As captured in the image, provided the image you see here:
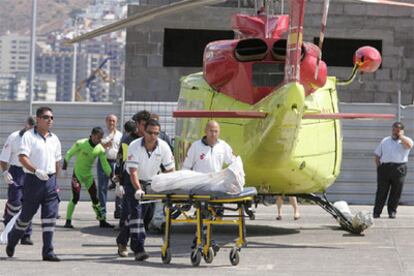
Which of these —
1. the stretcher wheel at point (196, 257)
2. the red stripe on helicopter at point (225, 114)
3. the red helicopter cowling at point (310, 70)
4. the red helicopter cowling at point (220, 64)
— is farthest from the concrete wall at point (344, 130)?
the stretcher wheel at point (196, 257)

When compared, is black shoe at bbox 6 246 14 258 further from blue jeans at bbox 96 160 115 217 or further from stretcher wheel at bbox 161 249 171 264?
blue jeans at bbox 96 160 115 217

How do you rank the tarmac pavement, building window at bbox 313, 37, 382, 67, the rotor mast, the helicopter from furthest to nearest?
1. building window at bbox 313, 37, 382, 67
2. the helicopter
3. the rotor mast
4. the tarmac pavement

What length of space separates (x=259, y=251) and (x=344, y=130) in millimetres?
11172

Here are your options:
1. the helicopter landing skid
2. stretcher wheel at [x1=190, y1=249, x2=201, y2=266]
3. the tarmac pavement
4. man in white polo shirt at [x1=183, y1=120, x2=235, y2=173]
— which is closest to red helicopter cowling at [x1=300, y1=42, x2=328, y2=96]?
the helicopter landing skid

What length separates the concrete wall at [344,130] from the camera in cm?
2945

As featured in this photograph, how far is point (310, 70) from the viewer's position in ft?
65.7

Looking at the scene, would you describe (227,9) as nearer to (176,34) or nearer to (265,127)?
(176,34)

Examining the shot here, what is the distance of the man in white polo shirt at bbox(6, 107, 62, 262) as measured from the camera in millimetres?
16891

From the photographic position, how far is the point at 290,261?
17.4 metres

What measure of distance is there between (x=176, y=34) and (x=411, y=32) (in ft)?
19.4

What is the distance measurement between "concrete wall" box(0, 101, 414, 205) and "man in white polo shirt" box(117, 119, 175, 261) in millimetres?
11818

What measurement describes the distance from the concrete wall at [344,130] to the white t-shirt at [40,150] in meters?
12.1

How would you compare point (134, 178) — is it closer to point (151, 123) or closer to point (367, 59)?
point (151, 123)

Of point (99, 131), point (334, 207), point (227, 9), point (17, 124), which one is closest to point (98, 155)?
point (99, 131)
